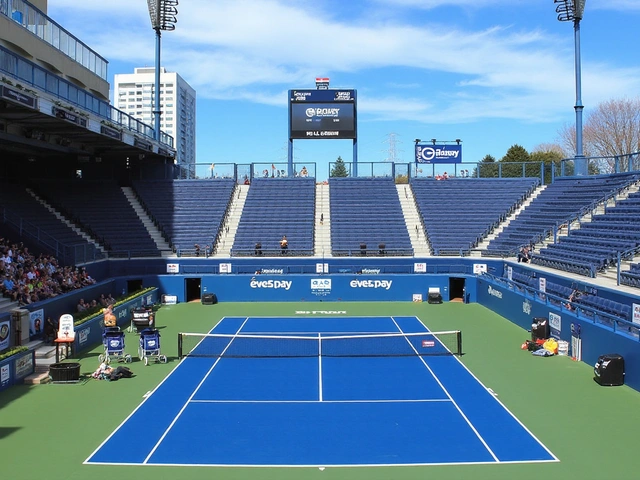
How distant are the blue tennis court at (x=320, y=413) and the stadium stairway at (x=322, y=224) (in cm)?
1769

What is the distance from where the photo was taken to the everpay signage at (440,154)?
4909cm

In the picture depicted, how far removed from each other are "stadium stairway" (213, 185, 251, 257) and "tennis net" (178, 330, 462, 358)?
1676 cm

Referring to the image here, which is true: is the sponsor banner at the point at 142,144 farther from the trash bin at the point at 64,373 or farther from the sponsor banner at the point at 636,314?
the sponsor banner at the point at 636,314

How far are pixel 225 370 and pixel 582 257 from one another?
61.0ft

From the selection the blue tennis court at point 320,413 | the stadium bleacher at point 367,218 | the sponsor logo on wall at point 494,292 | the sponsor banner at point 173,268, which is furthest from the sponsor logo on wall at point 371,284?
the blue tennis court at point 320,413

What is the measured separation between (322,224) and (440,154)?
40.0ft

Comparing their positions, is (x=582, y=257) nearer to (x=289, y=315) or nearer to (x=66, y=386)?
(x=289, y=315)

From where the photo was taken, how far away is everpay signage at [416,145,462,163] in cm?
4909

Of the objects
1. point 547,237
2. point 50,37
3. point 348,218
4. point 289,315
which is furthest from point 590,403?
point 50,37

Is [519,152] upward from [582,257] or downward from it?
upward

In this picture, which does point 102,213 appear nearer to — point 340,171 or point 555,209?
point 340,171

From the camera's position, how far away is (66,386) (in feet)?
59.8

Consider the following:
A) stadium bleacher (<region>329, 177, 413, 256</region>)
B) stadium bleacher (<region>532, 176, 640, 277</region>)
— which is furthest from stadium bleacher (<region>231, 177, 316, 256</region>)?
stadium bleacher (<region>532, 176, 640, 277</region>)

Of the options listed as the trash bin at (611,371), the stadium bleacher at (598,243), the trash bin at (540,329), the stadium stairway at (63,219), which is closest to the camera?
the trash bin at (611,371)
